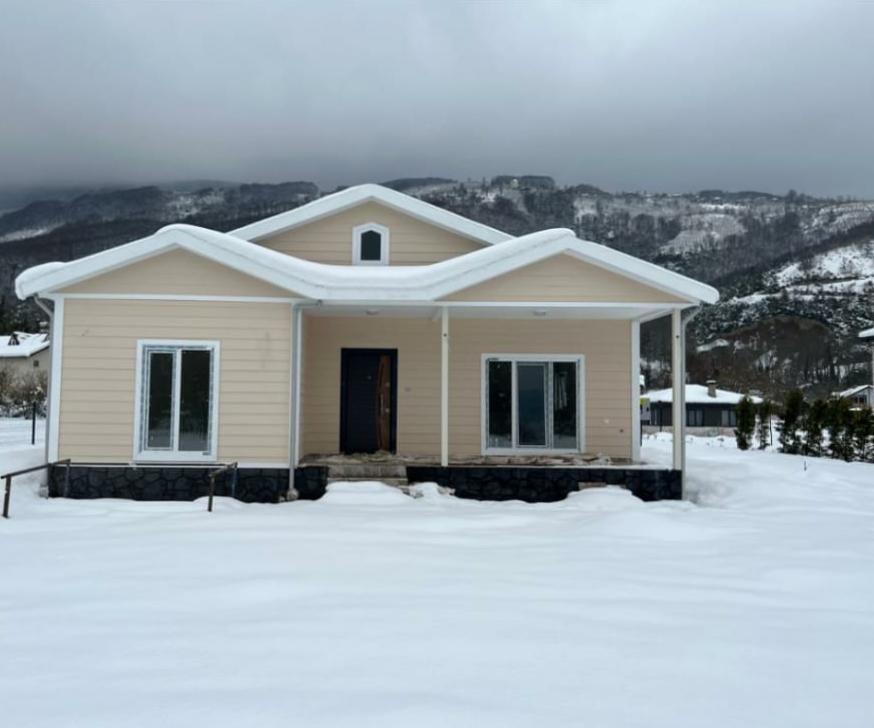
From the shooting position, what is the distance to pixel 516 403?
38.2ft

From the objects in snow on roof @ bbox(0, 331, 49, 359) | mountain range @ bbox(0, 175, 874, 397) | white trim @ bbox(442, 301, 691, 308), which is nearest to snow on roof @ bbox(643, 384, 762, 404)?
mountain range @ bbox(0, 175, 874, 397)

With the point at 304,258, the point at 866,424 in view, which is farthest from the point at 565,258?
the point at 866,424

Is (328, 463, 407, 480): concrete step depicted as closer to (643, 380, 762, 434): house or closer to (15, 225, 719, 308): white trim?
(15, 225, 719, 308): white trim

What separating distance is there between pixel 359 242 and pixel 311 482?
4.78 m

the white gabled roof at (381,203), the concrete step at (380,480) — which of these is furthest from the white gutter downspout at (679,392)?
the concrete step at (380,480)

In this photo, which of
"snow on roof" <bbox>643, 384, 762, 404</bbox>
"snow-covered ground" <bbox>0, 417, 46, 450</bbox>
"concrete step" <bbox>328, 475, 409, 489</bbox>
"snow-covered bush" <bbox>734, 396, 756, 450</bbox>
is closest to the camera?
"concrete step" <bbox>328, 475, 409, 489</bbox>

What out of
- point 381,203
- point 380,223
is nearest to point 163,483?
point 380,223

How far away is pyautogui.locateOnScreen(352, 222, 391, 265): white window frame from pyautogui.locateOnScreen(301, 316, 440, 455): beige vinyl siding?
4.20 ft

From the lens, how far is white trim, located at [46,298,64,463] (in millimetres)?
9273

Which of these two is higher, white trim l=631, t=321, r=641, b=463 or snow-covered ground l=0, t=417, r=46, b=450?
white trim l=631, t=321, r=641, b=463

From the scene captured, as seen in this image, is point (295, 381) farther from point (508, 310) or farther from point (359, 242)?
point (359, 242)

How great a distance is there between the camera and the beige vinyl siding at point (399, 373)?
11.6m

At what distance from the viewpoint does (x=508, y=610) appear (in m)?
4.23

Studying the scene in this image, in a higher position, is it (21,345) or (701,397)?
(21,345)
